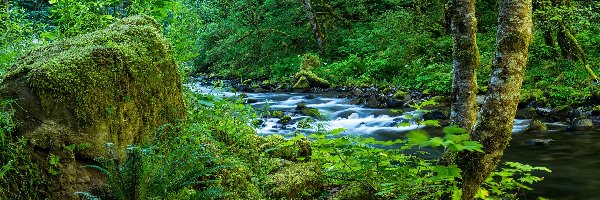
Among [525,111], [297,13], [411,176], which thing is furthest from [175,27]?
[297,13]

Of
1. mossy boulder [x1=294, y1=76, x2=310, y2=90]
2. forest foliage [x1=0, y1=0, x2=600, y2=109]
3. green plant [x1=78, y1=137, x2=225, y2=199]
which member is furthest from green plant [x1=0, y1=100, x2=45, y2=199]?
mossy boulder [x1=294, y1=76, x2=310, y2=90]

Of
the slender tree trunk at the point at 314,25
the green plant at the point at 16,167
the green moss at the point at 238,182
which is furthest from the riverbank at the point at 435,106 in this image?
the slender tree trunk at the point at 314,25

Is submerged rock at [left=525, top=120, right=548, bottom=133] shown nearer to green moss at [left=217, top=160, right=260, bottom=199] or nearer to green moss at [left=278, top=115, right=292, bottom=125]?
green moss at [left=278, top=115, right=292, bottom=125]

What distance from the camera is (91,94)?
12.2 ft

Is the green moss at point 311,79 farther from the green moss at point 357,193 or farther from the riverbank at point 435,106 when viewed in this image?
the green moss at point 357,193

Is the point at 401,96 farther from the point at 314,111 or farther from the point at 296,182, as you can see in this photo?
the point at 296,182

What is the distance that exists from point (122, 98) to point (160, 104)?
501 mm

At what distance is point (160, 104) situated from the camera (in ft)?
14.7

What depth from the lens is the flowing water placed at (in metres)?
7.29

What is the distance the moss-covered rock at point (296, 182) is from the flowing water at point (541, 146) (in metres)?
0.61

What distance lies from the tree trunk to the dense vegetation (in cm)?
25

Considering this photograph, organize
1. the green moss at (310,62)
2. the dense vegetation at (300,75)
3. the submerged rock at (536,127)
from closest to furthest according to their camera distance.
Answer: the dense vegetation at (300,75)
the submerged rock at (536,127)
the green moss at (310,62)

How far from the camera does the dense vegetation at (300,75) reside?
3.62 meters

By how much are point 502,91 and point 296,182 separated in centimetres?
249
